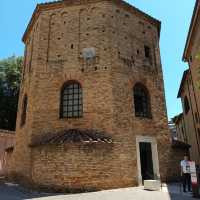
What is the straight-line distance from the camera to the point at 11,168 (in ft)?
48.9

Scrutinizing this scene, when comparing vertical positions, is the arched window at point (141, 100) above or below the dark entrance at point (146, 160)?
above

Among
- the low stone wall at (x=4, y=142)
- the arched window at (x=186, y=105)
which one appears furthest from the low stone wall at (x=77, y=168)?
the arched window at (x=186, y=105)

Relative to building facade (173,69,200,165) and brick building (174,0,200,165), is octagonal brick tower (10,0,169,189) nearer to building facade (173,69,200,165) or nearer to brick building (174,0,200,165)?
brick building (174,0,200,165)

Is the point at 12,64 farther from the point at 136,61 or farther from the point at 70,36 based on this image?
the point at 136,61

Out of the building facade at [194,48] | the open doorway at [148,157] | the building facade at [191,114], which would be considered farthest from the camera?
the building facade at [191,114]

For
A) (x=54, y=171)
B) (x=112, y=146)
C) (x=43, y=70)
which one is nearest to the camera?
(x=54, y=171)

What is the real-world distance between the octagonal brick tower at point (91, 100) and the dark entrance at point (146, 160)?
51mm

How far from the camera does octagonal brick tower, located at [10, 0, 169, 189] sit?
1059cm

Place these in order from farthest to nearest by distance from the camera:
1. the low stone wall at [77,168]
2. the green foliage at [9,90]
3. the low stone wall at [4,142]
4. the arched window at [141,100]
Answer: the green foliage at [9,90], the low stone wall at [4,142], the arched window at [141,100], the low stone wall at [77,168]

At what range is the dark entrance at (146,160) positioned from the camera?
12.3m

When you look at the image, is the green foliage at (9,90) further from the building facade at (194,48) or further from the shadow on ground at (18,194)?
the building facade at (194,48)

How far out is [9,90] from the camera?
1104 inches

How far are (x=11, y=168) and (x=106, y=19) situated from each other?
11141mm

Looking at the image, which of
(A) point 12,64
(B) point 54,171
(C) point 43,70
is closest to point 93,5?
(C) point 43,70
